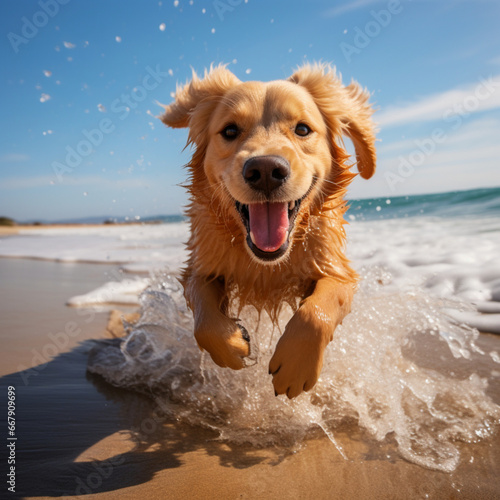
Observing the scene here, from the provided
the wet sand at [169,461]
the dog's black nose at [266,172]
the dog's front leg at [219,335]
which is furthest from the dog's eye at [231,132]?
the wet sand at [169,461]

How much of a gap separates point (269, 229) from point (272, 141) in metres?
0.39

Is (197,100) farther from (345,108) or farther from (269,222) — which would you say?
(269,222)

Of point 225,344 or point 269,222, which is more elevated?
point 269,222

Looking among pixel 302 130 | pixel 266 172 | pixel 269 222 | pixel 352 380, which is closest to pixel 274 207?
pixel 269 222

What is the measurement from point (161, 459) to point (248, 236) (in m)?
1.01

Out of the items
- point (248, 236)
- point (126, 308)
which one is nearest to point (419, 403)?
point (248, 236)

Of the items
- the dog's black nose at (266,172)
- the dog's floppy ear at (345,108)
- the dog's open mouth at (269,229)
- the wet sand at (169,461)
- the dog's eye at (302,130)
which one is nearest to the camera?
the wet sand at (169,461)

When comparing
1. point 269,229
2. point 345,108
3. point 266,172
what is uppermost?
point 345,108

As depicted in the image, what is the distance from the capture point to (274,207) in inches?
82.2

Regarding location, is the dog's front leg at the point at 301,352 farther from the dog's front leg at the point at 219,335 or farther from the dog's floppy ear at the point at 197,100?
the dog's floppy ear at the point at 197,100

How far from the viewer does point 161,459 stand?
6.26ft

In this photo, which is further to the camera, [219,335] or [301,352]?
[219,335]

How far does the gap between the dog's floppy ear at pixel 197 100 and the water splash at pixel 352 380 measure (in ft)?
3.72

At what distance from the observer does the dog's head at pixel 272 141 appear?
2.01 m
